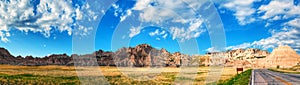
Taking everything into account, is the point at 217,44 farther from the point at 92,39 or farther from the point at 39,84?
the point at 39,84

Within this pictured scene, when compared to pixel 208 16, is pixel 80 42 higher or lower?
lower

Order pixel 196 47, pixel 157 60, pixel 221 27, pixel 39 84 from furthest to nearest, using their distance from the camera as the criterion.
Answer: pixel 157 60 < pixel 39 84 < pixel 196 47 < pixel 221 27

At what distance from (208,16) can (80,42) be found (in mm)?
10865

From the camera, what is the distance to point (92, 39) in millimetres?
21156

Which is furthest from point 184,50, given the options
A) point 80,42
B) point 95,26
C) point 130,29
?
point 80,42

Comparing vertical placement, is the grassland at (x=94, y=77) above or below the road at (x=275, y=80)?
below

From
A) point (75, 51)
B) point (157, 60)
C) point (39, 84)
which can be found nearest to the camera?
point (75, 51)

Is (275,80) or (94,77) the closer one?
(275,80)

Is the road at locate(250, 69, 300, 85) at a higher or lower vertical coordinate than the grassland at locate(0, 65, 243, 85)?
higher

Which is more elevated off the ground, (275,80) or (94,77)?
(275,80)

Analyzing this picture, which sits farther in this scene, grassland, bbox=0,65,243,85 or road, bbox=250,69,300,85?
grassland, bbox=0,65,243,85

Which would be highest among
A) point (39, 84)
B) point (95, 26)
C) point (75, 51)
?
point (95, 26)

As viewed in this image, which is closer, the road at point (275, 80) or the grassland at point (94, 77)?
the road at point (275, 80)

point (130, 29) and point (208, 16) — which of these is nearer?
point (208, 16)
